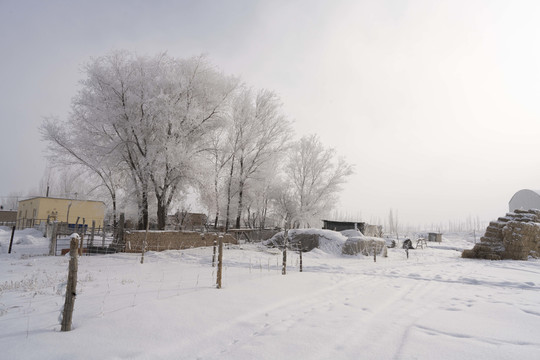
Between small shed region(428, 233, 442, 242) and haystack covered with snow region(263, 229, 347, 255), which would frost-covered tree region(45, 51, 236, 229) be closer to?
haystack covered with snow region(263, 229, 347, 255)

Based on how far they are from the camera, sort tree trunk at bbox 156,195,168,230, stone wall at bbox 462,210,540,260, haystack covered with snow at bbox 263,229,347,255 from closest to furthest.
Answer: stone wall at bbox 462,210,540,260, tree trunk at bbox 156,195,168,230, haystack covered with snow at bbox 263,229,347,255

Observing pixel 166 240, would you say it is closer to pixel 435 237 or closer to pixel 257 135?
pixel 257 135

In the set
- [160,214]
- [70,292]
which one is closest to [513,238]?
[160,214]

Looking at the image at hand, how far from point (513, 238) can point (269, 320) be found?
17.2m

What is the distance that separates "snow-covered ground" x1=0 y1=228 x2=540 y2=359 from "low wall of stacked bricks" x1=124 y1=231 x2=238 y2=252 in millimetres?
6345

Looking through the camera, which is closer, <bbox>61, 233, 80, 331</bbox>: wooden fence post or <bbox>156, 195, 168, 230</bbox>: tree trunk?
<bbox>61, 233, 80, 331</bbox>: wooden fence post

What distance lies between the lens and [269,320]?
14.5ft

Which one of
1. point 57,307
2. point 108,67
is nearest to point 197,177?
point 108,67

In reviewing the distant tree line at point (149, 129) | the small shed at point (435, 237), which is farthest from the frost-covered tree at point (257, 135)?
the small shed at point (435, 237)

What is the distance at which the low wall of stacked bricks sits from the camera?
14336mm

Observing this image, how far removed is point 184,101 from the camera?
55.8ft

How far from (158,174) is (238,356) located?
46.7 feet

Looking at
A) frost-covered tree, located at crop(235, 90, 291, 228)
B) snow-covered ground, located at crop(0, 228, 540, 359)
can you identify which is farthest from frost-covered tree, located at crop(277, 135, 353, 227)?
snow-covered ground, located at crop(0, 228, 540, 359)

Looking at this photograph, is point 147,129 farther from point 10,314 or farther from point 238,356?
point 238,356
